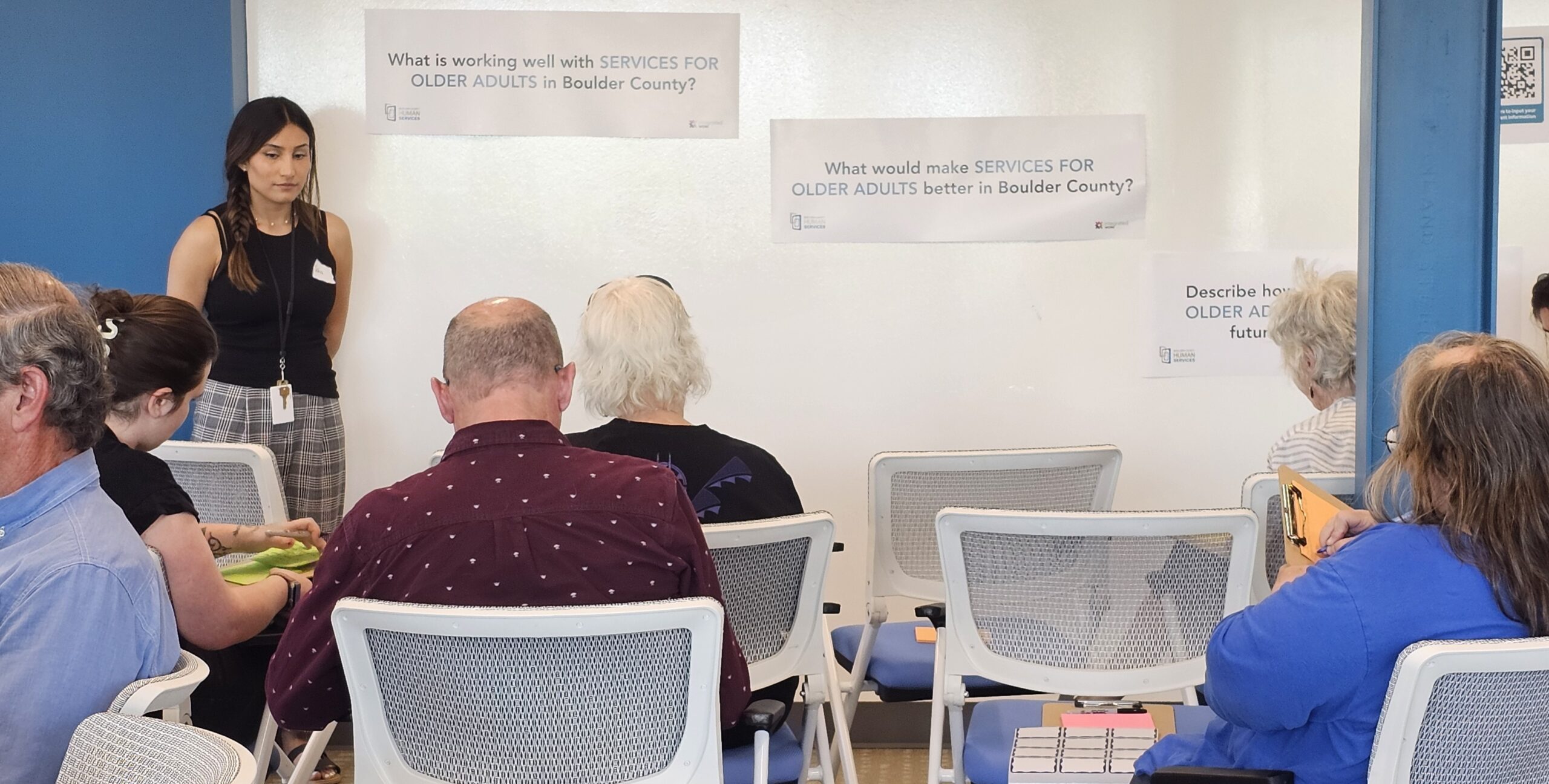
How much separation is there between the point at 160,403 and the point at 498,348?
766 millimetres

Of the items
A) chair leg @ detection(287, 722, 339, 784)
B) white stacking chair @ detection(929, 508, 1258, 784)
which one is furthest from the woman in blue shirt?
chair leg @ detection(287, 722, 339, 784)

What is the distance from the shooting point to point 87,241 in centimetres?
452

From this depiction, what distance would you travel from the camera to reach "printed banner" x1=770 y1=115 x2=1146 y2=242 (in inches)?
187

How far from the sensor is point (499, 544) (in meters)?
2.03

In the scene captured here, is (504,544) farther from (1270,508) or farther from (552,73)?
(552,73)

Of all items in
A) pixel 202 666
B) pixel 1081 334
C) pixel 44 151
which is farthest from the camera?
pixel 1081 334

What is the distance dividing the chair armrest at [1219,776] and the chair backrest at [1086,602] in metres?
0.58

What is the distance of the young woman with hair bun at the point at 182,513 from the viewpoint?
7.68 feet

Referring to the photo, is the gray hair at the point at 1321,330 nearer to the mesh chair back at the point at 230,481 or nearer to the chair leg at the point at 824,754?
the chair leg at the point at 824,754

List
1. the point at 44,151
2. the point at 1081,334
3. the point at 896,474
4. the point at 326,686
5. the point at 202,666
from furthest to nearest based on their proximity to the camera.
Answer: the point at 1081,334 < the point at 44,151 < the point at 896,474 < the point at 326,686 < the point at 202,666

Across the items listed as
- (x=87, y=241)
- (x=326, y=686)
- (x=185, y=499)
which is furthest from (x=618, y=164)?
(x=326, y=686)

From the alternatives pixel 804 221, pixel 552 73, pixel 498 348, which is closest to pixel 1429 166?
pixel 498 348

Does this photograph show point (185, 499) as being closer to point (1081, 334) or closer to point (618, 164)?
point (618, 164)

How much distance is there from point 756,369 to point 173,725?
137 inches
